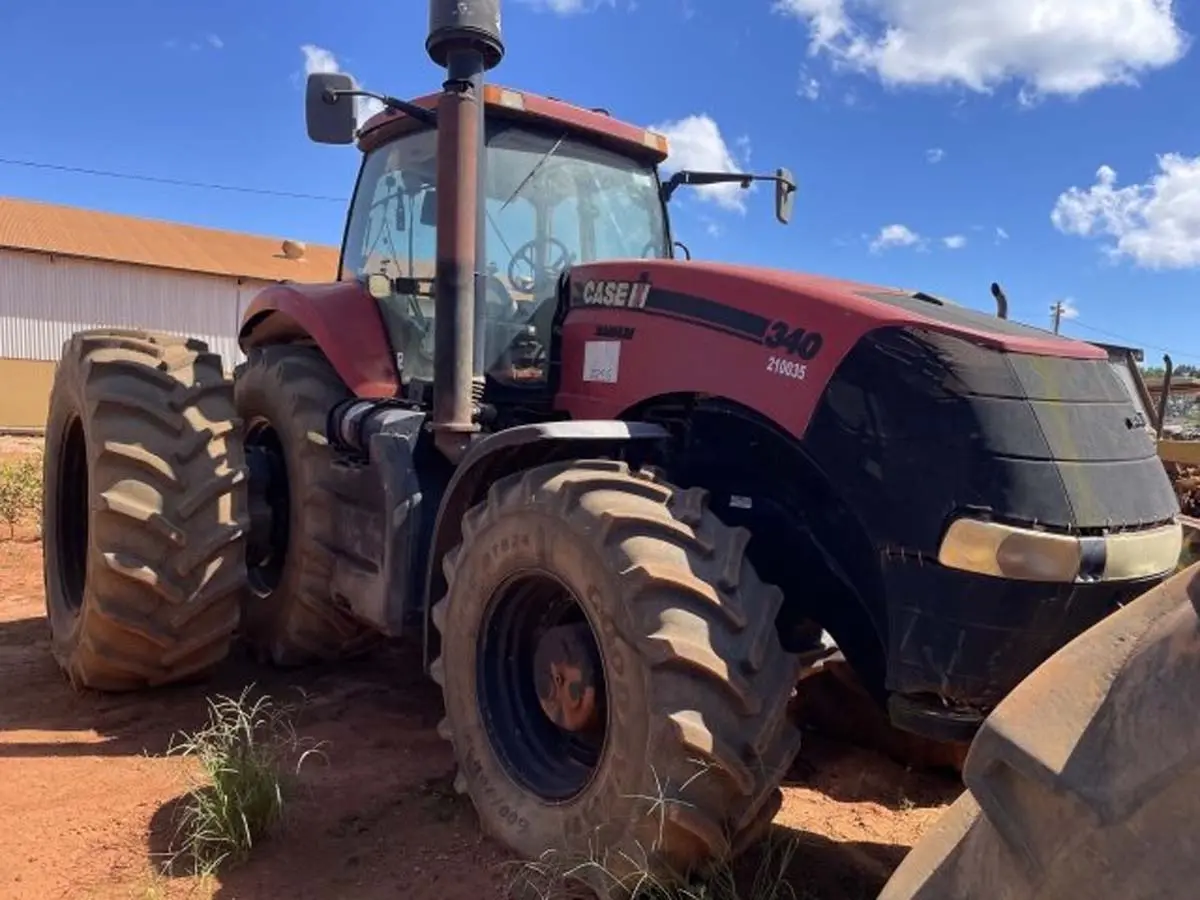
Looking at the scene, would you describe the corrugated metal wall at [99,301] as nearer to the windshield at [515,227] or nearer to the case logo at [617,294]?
the windshield at [515,227]

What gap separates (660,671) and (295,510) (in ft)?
8.65

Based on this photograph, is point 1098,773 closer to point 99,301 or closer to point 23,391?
point 23,391

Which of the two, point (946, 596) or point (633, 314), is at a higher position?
point (633, 314)

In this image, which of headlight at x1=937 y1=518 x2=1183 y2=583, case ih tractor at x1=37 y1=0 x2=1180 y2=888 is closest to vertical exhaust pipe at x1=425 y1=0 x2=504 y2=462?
case ih tractor at x1=37 y1=0 x2=1180 y2=888

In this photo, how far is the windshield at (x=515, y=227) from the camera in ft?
14.3

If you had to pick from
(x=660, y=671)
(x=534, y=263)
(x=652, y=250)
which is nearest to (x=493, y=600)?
(x=660, y=671)

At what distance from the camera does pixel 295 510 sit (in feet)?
15.6

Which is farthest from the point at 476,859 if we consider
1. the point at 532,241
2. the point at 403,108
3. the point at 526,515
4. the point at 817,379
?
the point at 403,108

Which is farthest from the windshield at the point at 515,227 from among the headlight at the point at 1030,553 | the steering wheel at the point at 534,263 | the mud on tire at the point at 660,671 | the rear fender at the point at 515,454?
the headlight at the point at 1030,553

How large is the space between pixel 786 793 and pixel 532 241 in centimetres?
238

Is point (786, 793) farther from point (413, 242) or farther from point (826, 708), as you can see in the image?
point (413, 242)

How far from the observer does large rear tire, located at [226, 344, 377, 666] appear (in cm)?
465

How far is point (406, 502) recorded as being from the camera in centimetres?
406

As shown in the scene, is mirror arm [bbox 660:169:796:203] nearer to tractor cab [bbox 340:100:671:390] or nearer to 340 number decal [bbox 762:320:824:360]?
tractor cab [bbox 340:100:671:390]
